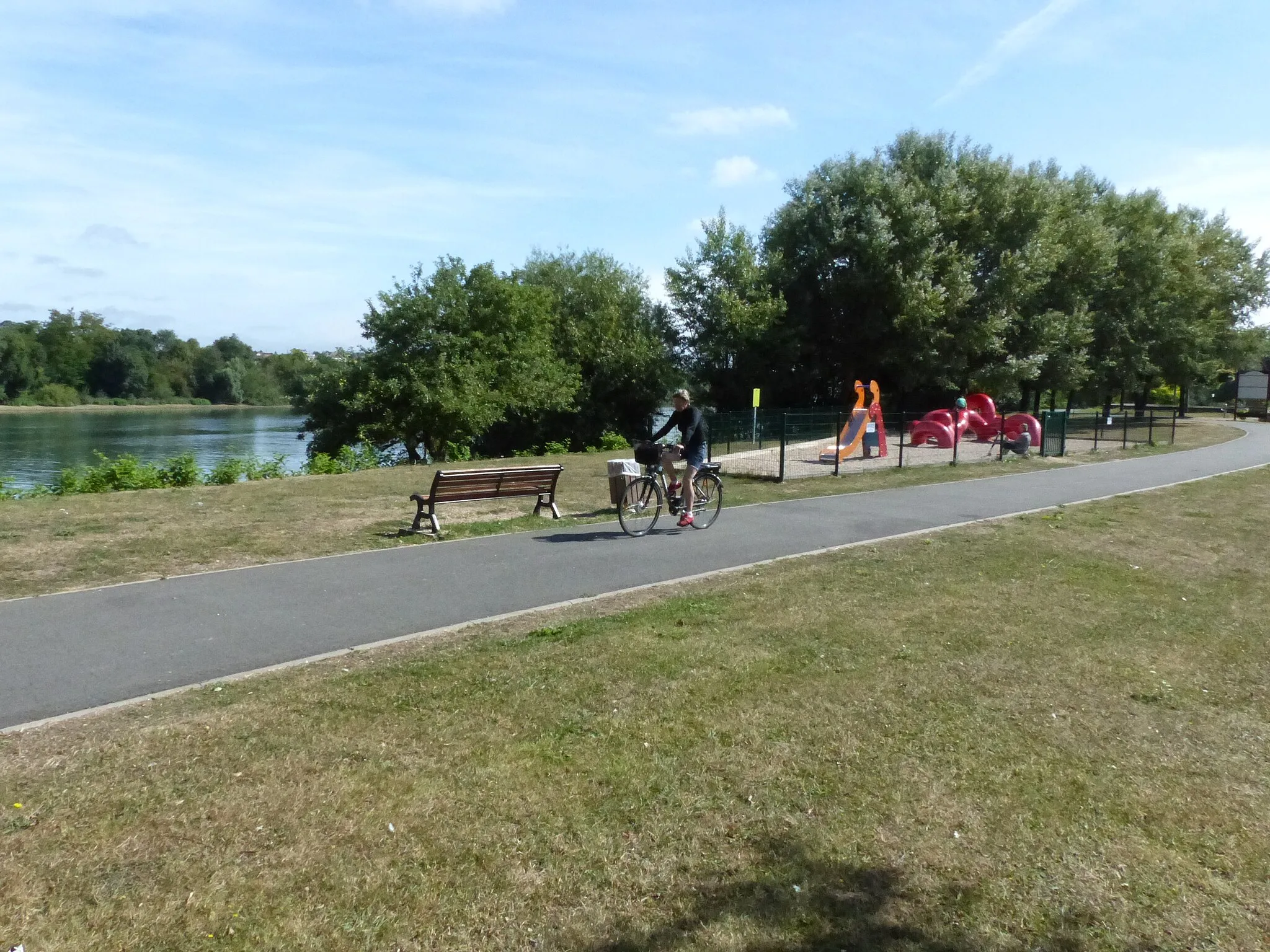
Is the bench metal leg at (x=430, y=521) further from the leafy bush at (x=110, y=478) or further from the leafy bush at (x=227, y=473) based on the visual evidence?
the leafy bush at (x=227, y=473)

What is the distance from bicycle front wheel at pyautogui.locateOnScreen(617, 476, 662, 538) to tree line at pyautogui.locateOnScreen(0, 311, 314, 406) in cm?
4262

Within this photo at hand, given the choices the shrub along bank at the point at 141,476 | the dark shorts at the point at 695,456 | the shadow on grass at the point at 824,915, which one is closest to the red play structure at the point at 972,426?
the dark shorts at the point at 695,456

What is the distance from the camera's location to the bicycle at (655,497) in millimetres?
11531

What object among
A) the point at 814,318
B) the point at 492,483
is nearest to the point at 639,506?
the point at 492,483

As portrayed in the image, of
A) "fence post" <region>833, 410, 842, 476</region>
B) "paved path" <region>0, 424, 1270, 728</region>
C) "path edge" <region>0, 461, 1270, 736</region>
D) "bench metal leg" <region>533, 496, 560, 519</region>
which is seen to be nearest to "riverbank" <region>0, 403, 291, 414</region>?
"fence post" <region>833, 410, 842, 476</region>

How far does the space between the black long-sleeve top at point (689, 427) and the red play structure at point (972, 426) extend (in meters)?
12.2

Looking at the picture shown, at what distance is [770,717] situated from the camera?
5070 millimetres

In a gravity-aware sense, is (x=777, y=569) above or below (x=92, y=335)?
below

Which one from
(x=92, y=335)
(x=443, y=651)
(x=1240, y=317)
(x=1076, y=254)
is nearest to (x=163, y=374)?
(x=92, y=335)

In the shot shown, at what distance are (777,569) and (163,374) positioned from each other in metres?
80.8

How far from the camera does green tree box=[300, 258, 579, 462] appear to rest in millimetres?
32875

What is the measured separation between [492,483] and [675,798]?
8.21 m

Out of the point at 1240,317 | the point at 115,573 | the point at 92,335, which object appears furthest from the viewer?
the point at 92,335

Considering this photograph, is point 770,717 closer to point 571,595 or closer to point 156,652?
point 571,595
